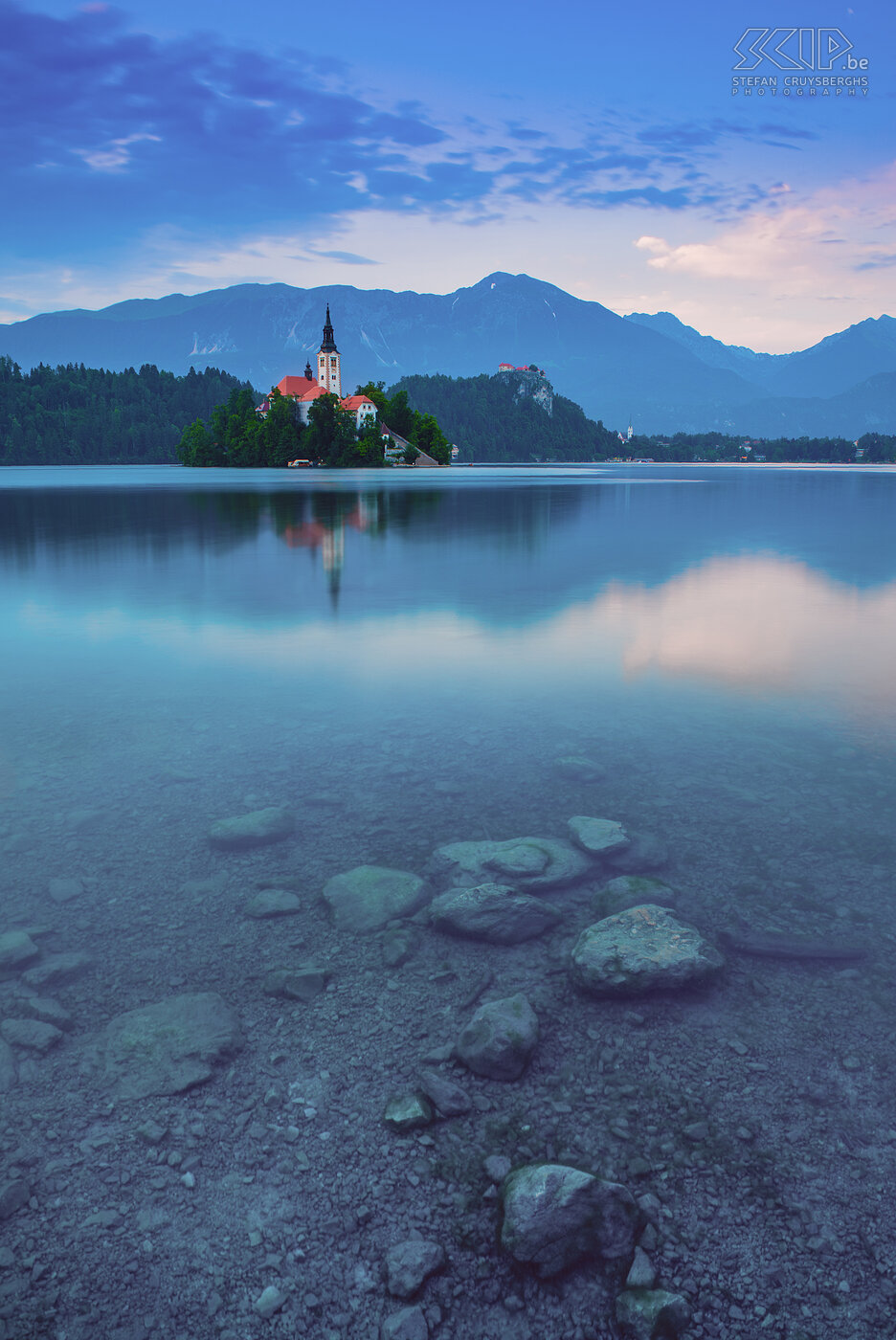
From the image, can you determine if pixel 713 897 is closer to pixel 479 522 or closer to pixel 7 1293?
pixel 7 1293

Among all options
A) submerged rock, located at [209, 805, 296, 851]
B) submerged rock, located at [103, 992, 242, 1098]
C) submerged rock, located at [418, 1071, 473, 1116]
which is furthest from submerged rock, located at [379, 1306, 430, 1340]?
submerged rock, located at [209, 805, 296, 851]

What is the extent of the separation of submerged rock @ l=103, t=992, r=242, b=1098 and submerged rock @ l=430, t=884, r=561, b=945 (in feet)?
5.81

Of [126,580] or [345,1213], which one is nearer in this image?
[345,1213]

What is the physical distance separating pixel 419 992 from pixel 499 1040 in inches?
34.1

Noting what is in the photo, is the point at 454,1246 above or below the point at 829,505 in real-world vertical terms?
below

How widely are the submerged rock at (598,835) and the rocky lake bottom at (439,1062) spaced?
0.06m

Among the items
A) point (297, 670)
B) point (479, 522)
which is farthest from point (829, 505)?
point (297, 670)

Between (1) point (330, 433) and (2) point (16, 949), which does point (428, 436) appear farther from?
(2) point (16, 949)

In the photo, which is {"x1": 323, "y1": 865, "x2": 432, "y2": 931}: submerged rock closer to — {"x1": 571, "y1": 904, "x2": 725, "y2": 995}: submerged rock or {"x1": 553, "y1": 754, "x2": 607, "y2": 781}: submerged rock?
{"x1": 571, "y1": 904, "x2": 725, "y2": 995}: submerged rock

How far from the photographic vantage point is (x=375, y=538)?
37375mm

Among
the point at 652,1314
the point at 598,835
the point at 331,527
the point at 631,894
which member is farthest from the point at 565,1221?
the point at 331,527

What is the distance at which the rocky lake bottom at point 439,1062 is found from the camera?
359 cm

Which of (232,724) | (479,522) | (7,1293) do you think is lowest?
(7,1293)

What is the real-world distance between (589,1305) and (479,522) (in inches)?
1727
